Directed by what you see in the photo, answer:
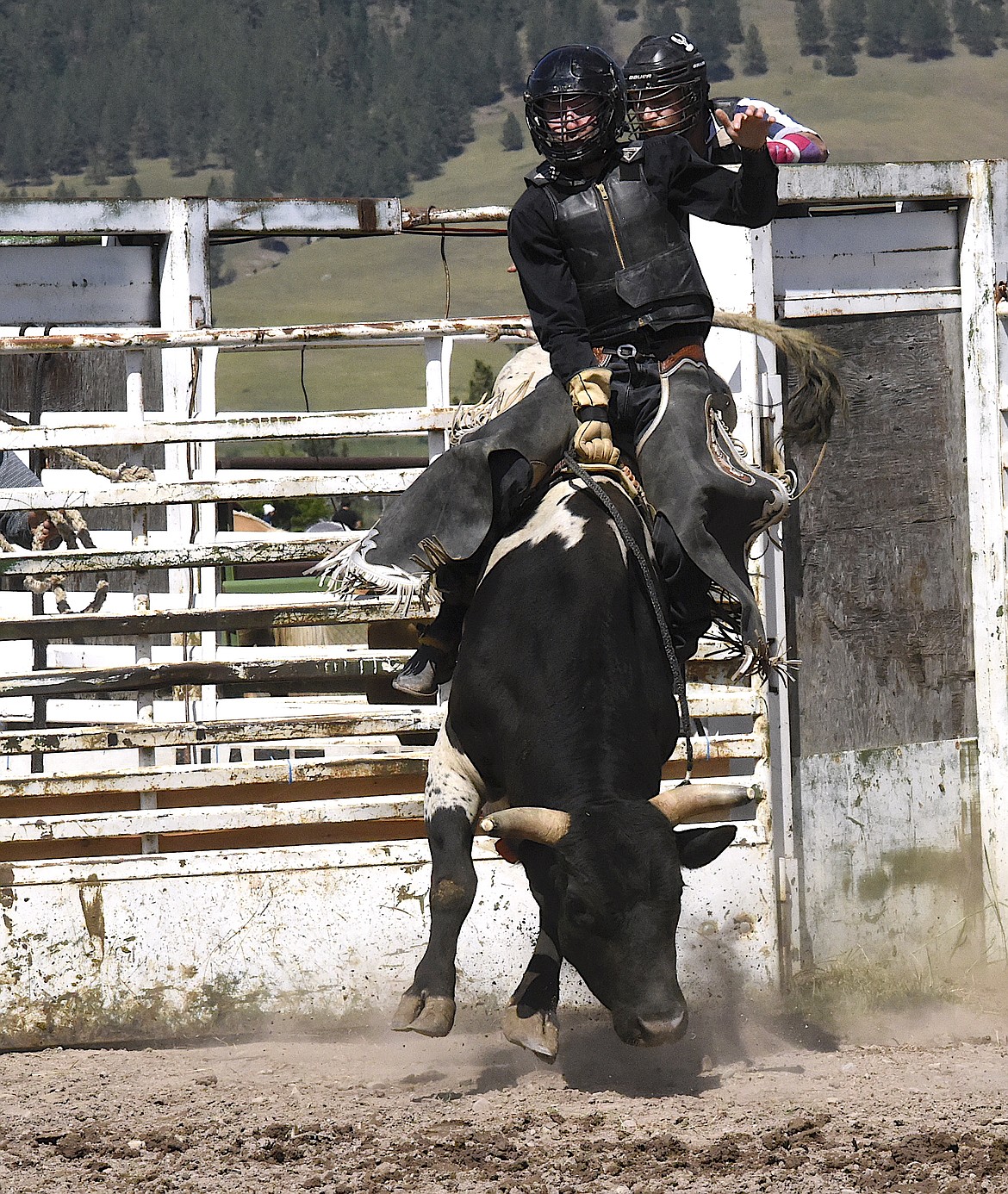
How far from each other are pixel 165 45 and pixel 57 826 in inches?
7857

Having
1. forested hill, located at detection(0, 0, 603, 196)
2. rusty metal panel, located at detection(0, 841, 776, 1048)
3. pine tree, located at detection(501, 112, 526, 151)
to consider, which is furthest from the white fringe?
pine tree, located at detection(501, 112, 526, 151)

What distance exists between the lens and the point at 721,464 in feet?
15.7

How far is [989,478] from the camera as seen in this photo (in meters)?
6.64

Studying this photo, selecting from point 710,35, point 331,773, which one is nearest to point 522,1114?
point 331,773

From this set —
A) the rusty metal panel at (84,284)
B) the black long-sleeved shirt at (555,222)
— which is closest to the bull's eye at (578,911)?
the black long-sleeved shirt at (555,222)

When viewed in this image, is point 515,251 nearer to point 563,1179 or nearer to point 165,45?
point 563,1179

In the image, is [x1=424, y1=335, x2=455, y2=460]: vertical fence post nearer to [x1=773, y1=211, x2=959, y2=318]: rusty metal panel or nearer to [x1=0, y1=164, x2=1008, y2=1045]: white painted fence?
[x1=0, y1=164, x2=1008, y2=1045]: white painted fence

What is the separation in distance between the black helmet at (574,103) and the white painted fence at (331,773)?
46.0 inches

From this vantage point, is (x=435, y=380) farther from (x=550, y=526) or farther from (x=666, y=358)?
(x=550, y=526)

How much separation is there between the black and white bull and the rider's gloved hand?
0.11 metres

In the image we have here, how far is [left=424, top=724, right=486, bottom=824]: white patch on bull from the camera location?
15.3 feet

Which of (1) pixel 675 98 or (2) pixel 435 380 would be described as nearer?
(1) pixel 675 98

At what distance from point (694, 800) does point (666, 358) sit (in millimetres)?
1503

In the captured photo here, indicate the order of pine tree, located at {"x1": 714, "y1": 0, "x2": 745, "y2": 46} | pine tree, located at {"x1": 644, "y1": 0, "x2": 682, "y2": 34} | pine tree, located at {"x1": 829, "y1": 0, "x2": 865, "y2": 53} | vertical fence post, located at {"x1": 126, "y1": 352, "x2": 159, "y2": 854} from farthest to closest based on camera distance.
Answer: pine tree, located at {"x1": 714, "y1": 0, "x2": 745, "y2": 46}
pine tree, located at {"x1": 644, "y1": 0, "x2": 682, "y2": 34}
pine tree, located at {"x1": 829, "y1": 0, "x2": 865, "y2": 53}
vertical fence post, located at {"x1": 126, "y1": 352, "x2": 159, "y2": 854}
